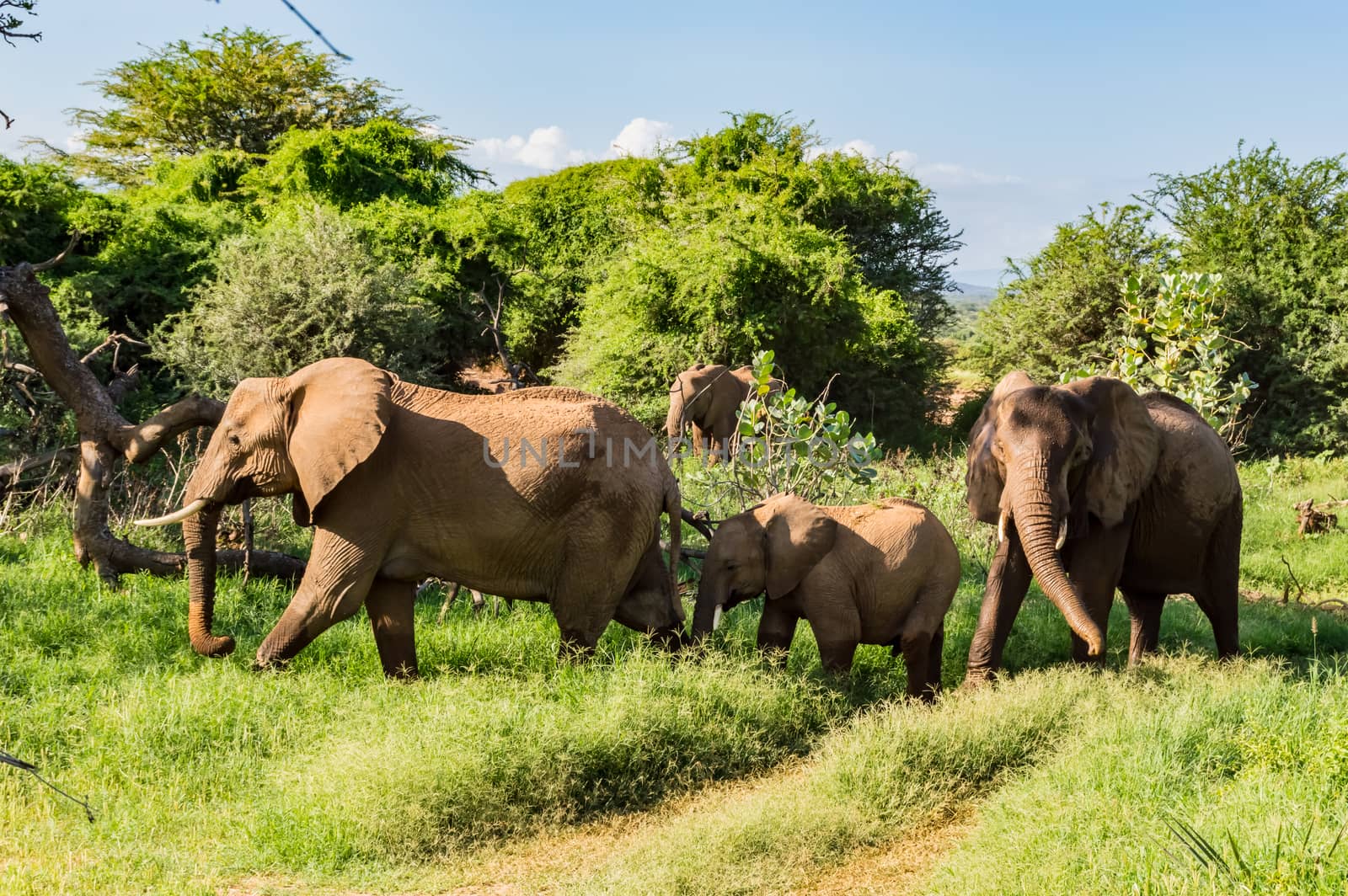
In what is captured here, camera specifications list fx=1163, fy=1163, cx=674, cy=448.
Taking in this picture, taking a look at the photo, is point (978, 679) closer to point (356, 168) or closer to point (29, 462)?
point (29, 462)

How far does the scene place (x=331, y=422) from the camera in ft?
21.7

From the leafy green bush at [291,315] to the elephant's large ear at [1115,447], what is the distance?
9.78 metres

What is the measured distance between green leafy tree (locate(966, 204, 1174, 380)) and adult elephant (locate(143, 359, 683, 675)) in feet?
51.9

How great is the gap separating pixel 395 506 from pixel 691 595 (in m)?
3.13

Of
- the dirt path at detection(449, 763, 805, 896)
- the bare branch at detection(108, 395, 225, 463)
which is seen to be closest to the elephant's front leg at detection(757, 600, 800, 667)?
the dirt path at detection(449, 763, 805, 896)

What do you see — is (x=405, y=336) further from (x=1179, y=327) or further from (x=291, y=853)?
(x=291, y=853)

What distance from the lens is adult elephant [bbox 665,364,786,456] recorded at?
16531mm

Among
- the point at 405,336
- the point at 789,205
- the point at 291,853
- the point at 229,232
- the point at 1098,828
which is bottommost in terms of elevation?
the point at 291,853

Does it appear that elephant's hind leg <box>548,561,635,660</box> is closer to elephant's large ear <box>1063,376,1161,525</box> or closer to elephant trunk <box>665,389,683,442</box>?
elephant's large ear <box>1063,376,1161,525</box>

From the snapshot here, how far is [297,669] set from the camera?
7176 millimetres

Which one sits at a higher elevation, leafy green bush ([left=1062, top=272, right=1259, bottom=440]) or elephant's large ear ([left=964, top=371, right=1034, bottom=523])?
leafy green bush ([left=1062, top=272, right=1259, bottom=440])

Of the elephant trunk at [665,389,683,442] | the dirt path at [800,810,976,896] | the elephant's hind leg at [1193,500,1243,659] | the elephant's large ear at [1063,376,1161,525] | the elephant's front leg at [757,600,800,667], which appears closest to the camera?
the dirt path at [800,810,976,896]

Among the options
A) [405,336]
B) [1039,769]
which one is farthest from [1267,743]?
[405,336]

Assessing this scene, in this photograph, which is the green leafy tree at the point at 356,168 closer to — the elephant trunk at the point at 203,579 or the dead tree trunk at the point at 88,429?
the dead tree trunk at the point at 88,429
